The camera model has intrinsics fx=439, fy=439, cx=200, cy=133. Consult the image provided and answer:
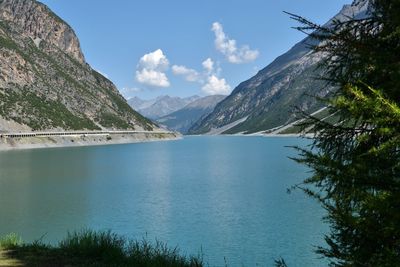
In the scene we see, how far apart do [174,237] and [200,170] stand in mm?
58636

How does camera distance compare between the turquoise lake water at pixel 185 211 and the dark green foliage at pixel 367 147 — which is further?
the turquoise lake water at pixel 185 211

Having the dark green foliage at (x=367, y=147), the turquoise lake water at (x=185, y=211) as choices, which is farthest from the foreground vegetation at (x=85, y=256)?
the dark green foliage at (x=367, y=147)

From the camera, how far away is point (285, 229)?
37094 mm

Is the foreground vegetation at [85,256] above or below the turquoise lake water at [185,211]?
above

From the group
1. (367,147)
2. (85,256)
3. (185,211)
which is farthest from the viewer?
(185,211)

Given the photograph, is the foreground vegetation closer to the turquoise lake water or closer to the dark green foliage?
the turquoise lake water

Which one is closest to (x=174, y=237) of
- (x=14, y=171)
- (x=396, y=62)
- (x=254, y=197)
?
(x=254, y=197)

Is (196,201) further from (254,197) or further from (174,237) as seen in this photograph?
(174,237)

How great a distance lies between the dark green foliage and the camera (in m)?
5.47

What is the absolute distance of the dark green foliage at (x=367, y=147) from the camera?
18.0 feet

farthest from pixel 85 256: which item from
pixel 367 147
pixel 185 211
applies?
pixel 185 211

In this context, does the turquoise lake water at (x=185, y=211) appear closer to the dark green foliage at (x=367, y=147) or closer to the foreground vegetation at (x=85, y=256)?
the foreground vegetation at (x=85, y=256)

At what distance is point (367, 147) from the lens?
8930mm

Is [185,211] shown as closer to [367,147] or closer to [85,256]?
[85,256]
